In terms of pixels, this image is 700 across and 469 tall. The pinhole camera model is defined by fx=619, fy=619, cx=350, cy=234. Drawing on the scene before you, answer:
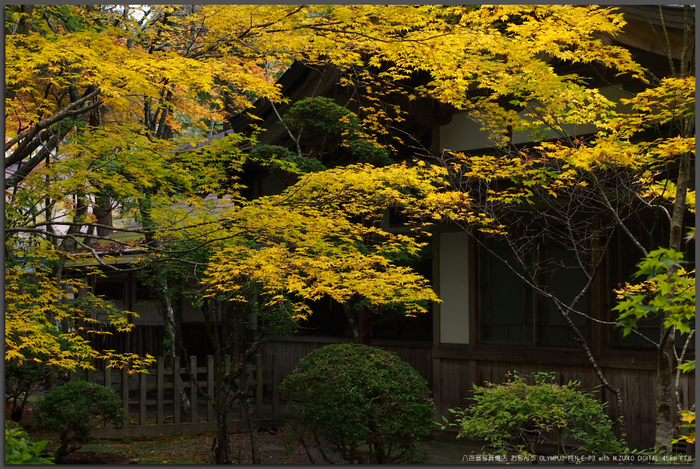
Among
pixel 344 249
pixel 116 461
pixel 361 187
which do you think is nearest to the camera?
pixel 361 187

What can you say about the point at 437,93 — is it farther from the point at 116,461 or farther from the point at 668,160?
the point at 116,461

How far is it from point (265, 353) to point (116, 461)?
4078mm

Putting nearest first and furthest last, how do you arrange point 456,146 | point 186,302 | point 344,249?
point 344,249, point 456,146, point 186,302

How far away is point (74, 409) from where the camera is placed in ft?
27.4

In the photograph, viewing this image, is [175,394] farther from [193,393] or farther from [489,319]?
[489,319]

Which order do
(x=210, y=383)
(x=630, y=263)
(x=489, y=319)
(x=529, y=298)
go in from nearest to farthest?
(x=630, y=263) → (x=529, y=298) → (x=489, y=319) → (x=210, y=383)

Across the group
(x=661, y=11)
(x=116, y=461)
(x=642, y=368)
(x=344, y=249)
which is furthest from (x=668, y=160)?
(x=116, y=461)

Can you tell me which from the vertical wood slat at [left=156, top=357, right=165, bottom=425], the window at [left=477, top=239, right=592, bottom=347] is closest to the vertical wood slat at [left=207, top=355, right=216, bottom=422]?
the vertical wood slat at [left=156, top=357, right=165, bottom=425]

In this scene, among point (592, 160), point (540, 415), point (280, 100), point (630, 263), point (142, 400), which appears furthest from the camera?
point (142, 400)

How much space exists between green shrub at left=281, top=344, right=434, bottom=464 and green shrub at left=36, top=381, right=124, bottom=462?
118 inches

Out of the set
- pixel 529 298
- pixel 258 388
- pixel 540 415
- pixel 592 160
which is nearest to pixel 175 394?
pixel 258 388

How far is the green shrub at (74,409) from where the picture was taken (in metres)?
8.32

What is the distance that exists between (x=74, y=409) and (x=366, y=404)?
4.13 metres

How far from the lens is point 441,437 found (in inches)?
373
